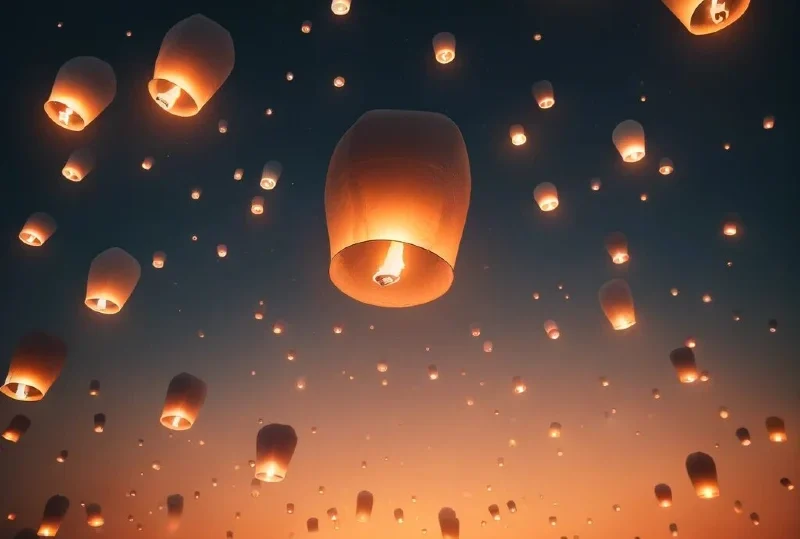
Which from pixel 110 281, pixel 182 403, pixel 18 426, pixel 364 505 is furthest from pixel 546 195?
pixel 18 426

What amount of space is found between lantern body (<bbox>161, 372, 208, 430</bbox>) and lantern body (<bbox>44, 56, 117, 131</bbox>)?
2348mm

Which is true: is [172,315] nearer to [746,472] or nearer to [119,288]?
[119,288]

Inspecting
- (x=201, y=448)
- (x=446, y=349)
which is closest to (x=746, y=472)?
(x=446, y=349)

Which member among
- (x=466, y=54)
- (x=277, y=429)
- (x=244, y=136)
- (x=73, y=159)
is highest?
(x=466, y=54)

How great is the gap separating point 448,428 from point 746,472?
195 inches

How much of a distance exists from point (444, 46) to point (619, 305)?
9.80 feet

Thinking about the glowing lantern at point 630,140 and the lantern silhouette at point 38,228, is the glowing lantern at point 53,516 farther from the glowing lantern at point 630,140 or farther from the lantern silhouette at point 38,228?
the glowing lantern at point 630,140

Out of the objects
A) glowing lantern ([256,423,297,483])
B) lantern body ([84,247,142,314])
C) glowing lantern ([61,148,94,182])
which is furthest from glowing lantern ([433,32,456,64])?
glowing lantern ([256,423,297,483])

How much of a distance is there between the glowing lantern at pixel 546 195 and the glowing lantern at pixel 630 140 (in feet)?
2.47

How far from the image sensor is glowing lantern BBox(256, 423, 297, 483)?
484 cm

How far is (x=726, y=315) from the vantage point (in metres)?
7.03

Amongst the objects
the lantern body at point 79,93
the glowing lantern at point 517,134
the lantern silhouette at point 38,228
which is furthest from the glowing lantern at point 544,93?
the lantern silhouette at point 38,228

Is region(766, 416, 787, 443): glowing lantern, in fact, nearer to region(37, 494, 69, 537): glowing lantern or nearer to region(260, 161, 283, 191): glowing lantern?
region(260, 161, 283, 191): glowing lantern

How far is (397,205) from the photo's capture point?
8.04 ft
